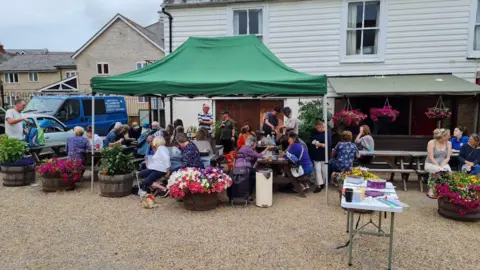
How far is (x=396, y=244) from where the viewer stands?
4258 millimetres

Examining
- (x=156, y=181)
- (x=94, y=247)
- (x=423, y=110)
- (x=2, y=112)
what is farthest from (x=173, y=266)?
(x=2, y=112)

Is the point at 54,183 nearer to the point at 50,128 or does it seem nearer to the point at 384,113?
the point at 50,128

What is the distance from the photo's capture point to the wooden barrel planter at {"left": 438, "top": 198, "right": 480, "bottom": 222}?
5004 mm

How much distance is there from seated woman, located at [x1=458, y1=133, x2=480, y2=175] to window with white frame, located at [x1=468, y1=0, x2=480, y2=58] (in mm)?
4828

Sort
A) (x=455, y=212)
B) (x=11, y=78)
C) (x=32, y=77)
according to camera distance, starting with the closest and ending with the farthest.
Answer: (x=455, y=212), (x=32, y=77), (x=11, y=78)

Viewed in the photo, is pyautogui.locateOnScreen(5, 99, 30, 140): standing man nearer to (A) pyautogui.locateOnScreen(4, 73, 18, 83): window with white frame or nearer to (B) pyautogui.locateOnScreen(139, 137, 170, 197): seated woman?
(B) pyautogui.locateOnScreen(139, 137, 170, 197): seated woman

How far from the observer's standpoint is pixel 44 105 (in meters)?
12.4

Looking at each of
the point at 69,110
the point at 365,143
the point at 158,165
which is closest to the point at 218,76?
the point at 158,165

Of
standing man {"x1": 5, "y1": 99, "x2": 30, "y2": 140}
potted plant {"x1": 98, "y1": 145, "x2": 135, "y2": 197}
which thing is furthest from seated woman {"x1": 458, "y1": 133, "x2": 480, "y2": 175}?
standing man {"x1": 5, "y1": 99, "x2": 30, "y2": 140}

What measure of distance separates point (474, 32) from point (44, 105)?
14.6m

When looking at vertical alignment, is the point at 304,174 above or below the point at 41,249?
above

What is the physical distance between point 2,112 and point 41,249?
8690 millimetres

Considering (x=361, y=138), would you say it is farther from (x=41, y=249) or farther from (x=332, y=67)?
(x=41, y=249)

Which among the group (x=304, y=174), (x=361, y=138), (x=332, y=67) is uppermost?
(x=332, y=67)
